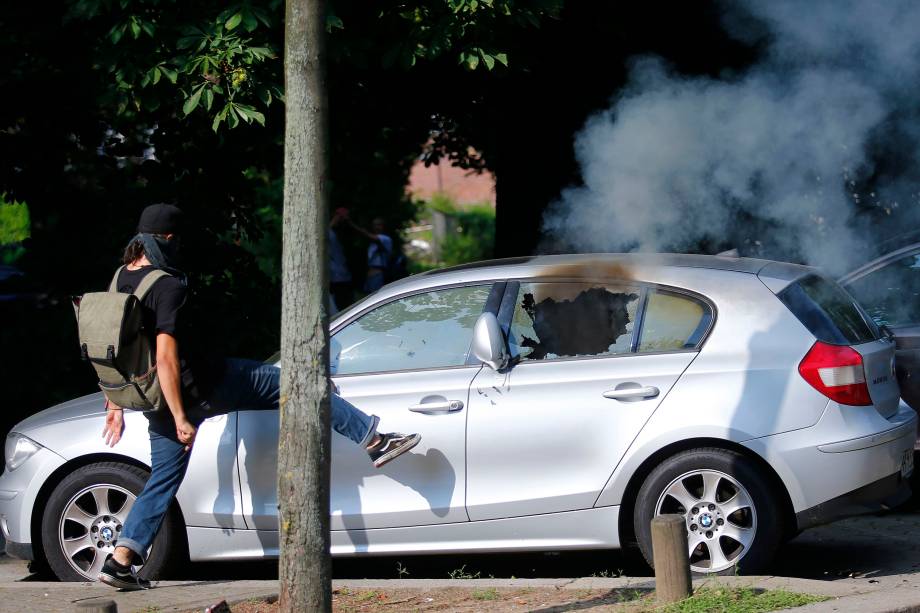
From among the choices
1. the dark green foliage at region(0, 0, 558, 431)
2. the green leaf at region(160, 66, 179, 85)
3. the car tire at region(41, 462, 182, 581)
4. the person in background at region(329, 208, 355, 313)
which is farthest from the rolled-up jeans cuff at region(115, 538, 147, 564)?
the person in background at region(329, 208, 355, 313)

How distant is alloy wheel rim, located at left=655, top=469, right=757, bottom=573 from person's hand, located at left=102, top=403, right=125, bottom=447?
2546 mm

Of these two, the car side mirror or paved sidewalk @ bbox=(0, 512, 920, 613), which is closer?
paved sidewalk @ bbox=(0, 512, 920, 613)

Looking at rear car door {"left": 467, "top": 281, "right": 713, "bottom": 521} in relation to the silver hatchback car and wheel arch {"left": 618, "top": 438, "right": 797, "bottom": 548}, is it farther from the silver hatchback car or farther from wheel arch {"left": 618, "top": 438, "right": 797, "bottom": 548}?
wheel arch {"left": 618, "top": 438, "right": 797, "bottom": 548}

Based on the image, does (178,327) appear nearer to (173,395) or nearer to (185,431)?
(173,395)

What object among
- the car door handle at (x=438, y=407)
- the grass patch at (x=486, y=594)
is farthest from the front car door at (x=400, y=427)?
the grass patch at (x=486, y=594)

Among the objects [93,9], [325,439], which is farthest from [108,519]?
[93,9]

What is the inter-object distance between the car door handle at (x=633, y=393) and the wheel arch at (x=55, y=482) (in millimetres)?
2172

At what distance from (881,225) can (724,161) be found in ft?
6.75

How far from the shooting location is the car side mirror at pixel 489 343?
18.2 ft

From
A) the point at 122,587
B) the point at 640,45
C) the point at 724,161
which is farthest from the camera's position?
the point at 640,45

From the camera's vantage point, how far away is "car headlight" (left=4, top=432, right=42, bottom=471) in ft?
19.5

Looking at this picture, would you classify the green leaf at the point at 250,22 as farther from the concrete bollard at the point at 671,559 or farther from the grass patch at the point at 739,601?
the grass patch at the point at 739,601

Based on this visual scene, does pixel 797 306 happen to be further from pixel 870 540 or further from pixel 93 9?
pixel 93 9

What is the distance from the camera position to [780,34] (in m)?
9.57
